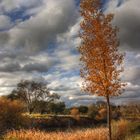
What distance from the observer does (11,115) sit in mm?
49156

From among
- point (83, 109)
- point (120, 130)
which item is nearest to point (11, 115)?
point (120, 130)

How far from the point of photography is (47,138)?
2755 centimetres

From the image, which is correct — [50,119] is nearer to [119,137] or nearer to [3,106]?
[3,106]

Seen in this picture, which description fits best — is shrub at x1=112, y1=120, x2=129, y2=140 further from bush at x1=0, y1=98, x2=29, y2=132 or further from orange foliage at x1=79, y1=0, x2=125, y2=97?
bush at x1=0, y1=98, x2=29, y2=132

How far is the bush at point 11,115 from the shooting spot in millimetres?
48400

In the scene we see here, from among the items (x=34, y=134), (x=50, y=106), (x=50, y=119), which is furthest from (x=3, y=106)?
(x=50, y=106)

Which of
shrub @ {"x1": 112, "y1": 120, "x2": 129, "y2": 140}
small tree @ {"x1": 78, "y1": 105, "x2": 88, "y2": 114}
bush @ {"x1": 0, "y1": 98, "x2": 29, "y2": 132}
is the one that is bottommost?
shrub @ {"x1": 112, "y1": 120, "x2": 129, "y2": 140}

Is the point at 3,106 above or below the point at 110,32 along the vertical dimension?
below

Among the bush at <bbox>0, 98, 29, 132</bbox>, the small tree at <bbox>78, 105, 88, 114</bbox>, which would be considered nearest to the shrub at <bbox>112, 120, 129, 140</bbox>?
the bush at <bbox>0, 98, 29, 132</bbox>

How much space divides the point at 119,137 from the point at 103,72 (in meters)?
7.85

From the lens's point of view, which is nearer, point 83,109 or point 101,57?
point 101,57

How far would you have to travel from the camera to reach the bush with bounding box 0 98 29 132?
159 feet

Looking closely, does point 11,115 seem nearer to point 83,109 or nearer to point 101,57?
point 101,57

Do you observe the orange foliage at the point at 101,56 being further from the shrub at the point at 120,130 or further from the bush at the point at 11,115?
the bush at the point at 11,115
